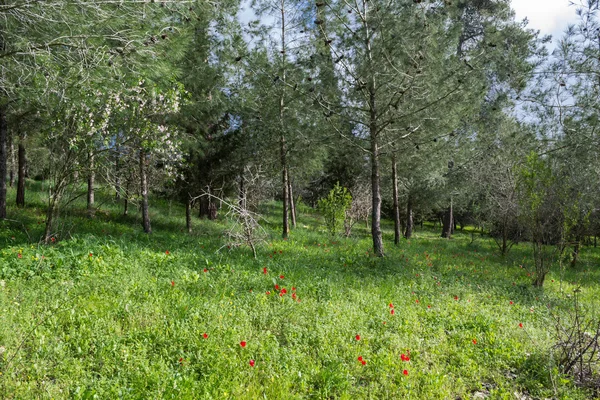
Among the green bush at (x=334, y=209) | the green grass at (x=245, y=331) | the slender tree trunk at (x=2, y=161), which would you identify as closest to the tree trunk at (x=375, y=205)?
the green grass at (x=245, y=331)

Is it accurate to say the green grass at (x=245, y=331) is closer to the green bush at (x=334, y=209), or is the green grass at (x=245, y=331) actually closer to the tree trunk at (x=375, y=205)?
the tree trunk at (x=375, y=205)

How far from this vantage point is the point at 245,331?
13.6 feet

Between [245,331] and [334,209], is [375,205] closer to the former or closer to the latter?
[334,209]

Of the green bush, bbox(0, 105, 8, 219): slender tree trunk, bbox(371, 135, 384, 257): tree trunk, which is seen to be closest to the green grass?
bbox(371, 135, 384, 257): tree trunk

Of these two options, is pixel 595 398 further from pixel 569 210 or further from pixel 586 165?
pixel 586 165

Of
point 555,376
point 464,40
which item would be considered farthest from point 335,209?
point 464,40

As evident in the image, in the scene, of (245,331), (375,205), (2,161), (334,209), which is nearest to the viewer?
(245,331)

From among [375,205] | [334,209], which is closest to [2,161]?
[375,205]

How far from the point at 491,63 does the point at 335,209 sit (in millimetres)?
7873

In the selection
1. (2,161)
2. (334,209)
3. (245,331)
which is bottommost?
(245,331)

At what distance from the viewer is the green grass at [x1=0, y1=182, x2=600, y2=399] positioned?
11.0 ft

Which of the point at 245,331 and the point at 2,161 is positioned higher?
the point at 2,161

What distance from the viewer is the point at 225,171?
12992 millimetres

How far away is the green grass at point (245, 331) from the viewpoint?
3348mm
